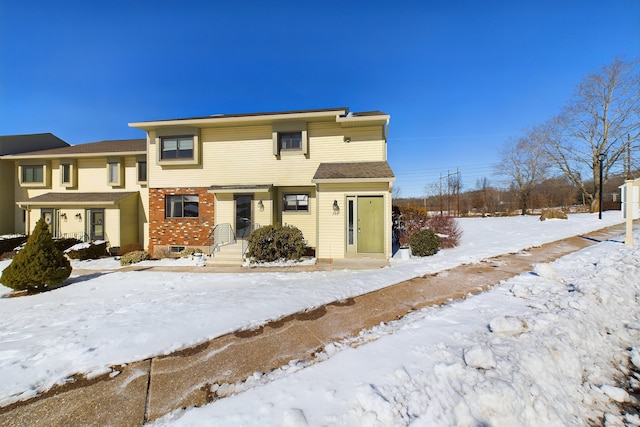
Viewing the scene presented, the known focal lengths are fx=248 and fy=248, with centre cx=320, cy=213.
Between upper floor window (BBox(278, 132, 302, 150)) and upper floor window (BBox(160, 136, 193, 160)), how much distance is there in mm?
4535

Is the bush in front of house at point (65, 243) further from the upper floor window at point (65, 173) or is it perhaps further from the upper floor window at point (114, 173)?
the upper floor window at point (65, 173)

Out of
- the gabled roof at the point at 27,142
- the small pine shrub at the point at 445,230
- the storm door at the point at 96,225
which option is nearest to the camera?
the small pine shrub at the point at 445,230

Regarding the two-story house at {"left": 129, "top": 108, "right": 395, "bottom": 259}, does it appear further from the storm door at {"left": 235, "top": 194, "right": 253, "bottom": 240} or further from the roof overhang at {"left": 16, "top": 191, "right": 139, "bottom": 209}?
the roof overhang at {"left": 16, "top": 191, "right": 139, "bottom": 209}

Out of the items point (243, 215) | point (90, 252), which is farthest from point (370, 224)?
point (90, 252)

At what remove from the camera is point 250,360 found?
11.0 ft

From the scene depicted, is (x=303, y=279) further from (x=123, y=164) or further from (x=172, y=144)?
(x=123, y=164)

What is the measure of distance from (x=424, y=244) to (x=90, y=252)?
1590 centimetres

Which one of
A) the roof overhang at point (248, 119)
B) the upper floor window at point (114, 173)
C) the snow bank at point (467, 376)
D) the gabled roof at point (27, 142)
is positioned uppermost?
the gabled roof at point (27, 142)

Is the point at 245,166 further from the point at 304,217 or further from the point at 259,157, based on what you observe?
the point at 304,217

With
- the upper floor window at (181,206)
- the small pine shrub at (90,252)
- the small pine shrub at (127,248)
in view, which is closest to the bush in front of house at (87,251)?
the small pine shrub at (90,252)

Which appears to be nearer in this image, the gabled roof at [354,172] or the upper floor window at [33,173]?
the gabled roof at [354,172]

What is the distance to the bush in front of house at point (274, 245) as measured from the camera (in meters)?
9.65

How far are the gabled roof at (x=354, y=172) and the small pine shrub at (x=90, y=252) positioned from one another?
12.1 metres

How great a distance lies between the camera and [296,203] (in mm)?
11781
